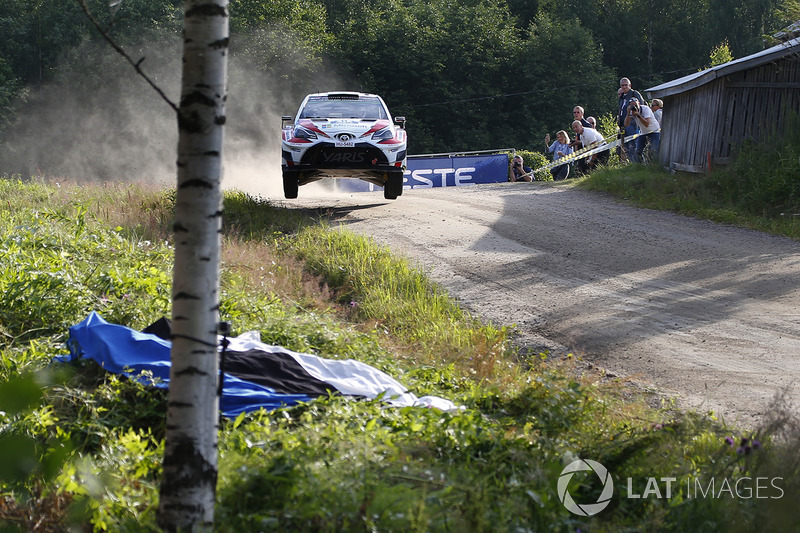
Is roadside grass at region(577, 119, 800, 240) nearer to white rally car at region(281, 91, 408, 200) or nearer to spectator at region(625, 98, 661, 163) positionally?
spectator at region(625, 98, 661, 163)

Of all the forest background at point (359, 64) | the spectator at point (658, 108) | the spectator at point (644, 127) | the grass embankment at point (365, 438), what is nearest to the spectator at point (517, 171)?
the spectator at point (644, 127)

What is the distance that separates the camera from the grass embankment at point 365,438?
292 cm

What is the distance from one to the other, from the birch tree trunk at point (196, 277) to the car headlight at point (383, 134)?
9.93 metres

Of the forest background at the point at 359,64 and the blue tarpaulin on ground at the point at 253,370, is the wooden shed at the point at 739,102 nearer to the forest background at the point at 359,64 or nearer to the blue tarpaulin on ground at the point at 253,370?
the blue tarpaulin on ground at the point at 253,370

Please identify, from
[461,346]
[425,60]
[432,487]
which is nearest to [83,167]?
[425,60]

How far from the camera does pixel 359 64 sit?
48.5 m

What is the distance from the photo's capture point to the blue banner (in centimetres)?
2733

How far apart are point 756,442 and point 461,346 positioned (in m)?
3.08

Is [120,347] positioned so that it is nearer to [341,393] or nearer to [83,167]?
[341,393]

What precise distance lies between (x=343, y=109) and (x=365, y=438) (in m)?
11.0

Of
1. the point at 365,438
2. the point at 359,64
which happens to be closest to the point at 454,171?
the point at 359,64

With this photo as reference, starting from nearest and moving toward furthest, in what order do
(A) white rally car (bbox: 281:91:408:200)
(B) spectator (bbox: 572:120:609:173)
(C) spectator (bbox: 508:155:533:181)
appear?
1. (A) white rally car (bbox: 281:91:408:200)
2. (B) spectator (bbox: 572:120:609:173)
3. (C) spectator (bbox: 508:155:533:181)

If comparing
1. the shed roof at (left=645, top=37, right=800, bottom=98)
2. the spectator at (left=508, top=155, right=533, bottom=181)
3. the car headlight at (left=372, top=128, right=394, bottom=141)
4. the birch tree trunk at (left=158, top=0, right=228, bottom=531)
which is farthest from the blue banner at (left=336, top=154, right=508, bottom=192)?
the birch tree trunk at (left=158, top=0, right=228, bottom=531)

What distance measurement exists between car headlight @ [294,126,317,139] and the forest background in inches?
845
